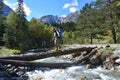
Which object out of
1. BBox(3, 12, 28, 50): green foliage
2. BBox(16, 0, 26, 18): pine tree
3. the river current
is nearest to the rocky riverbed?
the river current

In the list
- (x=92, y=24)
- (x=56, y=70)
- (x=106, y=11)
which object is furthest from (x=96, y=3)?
(x=56, y=70)

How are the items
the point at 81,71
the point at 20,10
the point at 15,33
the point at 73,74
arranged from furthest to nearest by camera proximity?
the point at 20,10 → the point at 15,33 → the point at 81,71 → the point at 73,74

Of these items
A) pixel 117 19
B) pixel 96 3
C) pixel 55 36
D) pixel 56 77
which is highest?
pixel 96 3

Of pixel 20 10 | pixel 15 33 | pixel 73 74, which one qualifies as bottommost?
pixel 73 74

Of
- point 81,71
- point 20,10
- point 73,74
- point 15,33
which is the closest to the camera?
point 73,74

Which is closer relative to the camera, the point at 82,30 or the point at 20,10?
the point at 82,30

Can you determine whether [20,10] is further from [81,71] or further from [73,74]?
[73,74]

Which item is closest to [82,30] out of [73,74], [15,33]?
[15,33]

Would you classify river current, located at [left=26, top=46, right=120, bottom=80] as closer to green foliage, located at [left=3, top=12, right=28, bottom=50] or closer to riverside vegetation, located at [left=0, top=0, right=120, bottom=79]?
riverside vegetation, located at [left=0, top=0, right=120, bottom=79]

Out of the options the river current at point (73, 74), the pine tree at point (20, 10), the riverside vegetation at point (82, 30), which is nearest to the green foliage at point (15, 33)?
the riverside vegetation at point (82, 30)

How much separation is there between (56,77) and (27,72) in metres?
3.32

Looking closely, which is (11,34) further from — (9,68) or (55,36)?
(9,68)

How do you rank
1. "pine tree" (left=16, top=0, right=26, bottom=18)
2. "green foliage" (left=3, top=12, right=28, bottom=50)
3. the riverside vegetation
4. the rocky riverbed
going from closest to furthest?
A: the rocky riverbed
the riverside vegetation
"green foliage" (left=3, top=12, right=28, bottom=50)
"pine tree" (left=16, top=0, right=26, bottom=18)

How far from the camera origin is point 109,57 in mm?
27047
